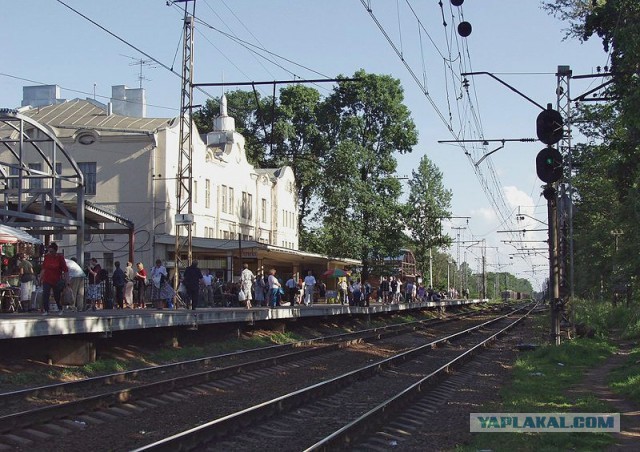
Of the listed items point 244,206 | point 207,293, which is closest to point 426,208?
point 244,206

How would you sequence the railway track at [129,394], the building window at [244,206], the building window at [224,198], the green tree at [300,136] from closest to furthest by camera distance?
1. the railway track at [129,394]
2. the building window at [224,198]
3. the building window at [244,206]
4. the green tree at [300,136]

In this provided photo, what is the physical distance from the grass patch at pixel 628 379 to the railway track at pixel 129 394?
583cm

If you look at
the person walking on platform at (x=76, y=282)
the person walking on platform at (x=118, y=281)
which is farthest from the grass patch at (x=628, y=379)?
the person walking on platform at (x=118, y=281)

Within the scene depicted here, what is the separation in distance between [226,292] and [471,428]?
1048 inches

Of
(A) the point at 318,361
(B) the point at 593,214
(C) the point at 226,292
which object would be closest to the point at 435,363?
(A) the point at 318,361

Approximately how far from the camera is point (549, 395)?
14.9 meters

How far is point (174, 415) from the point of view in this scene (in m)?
12.4

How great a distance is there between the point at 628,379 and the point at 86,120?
123ft

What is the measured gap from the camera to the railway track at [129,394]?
10.9m

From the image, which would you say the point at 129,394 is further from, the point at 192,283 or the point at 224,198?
the point at 224,198

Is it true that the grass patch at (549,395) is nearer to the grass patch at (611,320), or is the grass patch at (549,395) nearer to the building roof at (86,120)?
the grass patch at (611,320)

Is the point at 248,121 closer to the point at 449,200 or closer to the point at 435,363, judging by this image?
the point at 449,200

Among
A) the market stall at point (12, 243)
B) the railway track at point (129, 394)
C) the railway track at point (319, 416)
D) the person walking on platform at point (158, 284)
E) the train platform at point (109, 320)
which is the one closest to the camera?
the railway track at point (319, 416)

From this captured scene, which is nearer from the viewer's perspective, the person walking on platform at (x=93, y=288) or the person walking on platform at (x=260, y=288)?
the person walking on platform at (x=93, y=288)
